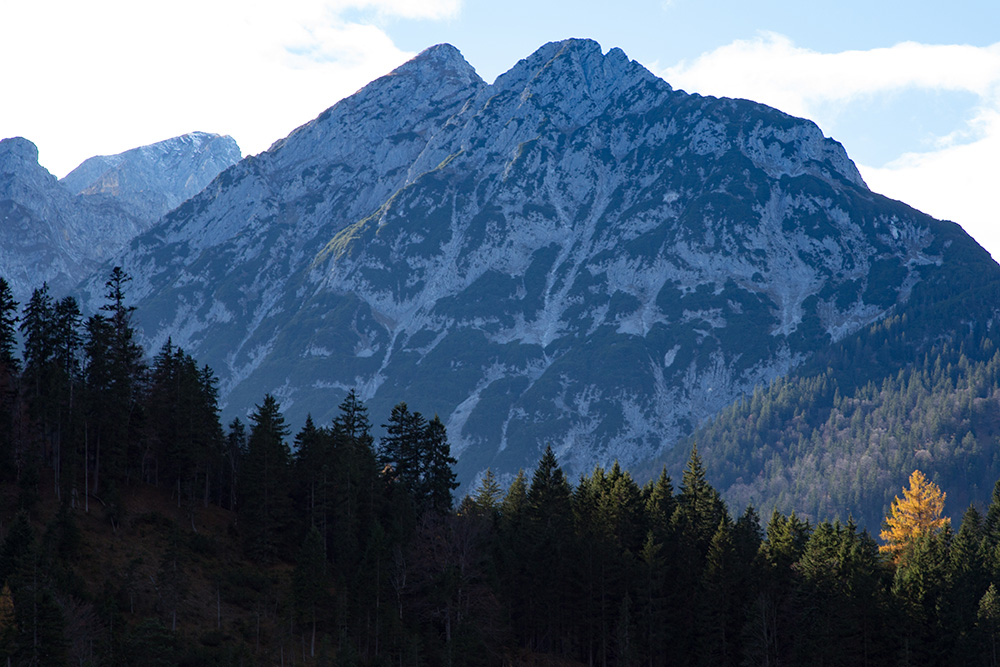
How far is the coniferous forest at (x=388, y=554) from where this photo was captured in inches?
3408

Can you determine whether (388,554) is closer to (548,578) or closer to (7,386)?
(548,578)

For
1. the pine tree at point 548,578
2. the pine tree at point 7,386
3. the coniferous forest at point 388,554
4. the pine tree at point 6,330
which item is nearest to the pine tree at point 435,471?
the coniferous forest at point 388,554

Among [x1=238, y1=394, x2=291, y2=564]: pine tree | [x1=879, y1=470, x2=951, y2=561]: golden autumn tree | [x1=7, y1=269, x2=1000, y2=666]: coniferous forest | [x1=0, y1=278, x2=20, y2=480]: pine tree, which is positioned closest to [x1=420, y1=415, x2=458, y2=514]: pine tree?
[x1=7, y1=269, x2=1000, y2=666]: coniferous forest

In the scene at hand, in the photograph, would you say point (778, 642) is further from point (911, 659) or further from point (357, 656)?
point (357, 656)

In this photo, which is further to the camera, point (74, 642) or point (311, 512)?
point (311, 512)

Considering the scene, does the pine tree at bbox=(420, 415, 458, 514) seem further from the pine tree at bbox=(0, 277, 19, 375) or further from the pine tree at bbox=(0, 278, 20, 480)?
the pine tree at bbox=(0, 277, 19, 375)

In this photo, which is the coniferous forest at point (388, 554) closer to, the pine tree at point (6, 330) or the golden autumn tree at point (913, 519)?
the pine tree at point (6, 330)

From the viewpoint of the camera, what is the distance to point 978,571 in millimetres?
94562

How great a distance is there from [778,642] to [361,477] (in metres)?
46.2

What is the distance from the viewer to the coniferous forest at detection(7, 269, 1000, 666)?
8656cm

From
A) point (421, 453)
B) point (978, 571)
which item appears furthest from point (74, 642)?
point (978, 571)

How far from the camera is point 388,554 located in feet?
307

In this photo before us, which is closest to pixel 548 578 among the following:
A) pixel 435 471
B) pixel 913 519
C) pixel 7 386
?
pixel 435 471

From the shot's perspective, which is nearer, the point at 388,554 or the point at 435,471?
the point at 388,554
